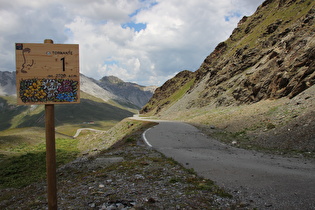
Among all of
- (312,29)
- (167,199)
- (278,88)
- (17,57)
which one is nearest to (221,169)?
(167,199)

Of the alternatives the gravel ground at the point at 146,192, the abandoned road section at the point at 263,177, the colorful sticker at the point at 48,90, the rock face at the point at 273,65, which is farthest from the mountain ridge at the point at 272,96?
the colorful sticker at the point at 48,90

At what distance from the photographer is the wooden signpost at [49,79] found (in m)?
5.36

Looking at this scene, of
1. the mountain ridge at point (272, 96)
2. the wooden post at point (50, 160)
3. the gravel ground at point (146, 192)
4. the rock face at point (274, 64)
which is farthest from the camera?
the rock face at point (274, 64)

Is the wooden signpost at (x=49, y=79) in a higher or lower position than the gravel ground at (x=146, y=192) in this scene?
higher

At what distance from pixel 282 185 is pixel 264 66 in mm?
38023

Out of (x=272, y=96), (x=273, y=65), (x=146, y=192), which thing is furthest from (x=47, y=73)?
(x=273, y=65)

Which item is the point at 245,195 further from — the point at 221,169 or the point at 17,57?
the point at 17,57

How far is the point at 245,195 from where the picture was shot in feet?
21.4

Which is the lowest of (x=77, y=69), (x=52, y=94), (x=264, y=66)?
(x=52, y=94)

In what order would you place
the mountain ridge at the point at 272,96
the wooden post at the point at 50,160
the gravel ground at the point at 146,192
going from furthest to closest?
the mountain ridge at the point at 272,96 < the gravel ground at the point at 146,192 < the wooden post at the point at 50,160

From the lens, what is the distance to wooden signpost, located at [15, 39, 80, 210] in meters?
5.36

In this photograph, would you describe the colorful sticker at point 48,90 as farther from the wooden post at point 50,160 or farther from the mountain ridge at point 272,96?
the mountain ridge at point 272,96

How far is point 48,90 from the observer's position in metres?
5.47

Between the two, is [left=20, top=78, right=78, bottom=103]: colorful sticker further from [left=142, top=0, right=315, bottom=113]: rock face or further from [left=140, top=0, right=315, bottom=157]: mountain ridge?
[left=142, top=0, right=315, bottom=113]: rock face
